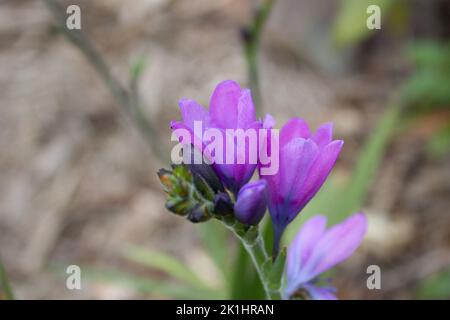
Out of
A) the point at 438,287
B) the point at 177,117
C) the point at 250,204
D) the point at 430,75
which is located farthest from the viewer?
the point at 177,117

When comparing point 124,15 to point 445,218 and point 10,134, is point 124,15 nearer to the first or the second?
point 10,134

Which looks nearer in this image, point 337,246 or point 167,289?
point 337,246

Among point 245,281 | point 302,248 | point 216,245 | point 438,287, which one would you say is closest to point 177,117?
point 216,245

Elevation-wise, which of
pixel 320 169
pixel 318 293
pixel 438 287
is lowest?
pixel 438 287

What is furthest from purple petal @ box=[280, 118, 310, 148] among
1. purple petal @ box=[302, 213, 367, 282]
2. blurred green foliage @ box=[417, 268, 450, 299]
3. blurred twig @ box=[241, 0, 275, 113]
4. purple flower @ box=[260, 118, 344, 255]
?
blurred green foliage @ box=[417, 268, 450, 299]

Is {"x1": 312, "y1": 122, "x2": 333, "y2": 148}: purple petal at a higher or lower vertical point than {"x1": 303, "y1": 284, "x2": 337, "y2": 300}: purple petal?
higher

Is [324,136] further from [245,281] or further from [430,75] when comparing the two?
[430,75]

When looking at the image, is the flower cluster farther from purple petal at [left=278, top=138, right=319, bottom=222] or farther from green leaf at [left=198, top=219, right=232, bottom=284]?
green leaf at [left=198, top=219, right=232, bottom=284]
